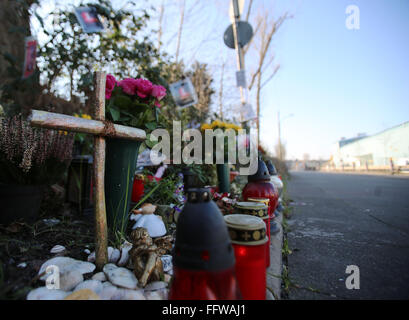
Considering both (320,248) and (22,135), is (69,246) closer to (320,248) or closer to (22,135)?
(22,135)

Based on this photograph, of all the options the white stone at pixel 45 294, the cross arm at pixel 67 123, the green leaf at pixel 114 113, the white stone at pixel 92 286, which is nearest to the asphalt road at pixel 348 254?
the white stone at pixel 92 286

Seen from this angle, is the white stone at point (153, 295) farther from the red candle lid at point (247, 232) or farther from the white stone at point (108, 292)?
the red candle lid at point (247, 232)

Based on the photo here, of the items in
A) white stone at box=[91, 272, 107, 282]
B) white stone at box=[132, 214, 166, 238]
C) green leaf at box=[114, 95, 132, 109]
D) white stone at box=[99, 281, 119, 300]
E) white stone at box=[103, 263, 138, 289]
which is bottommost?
white stone at box=[99, 281, 119, 300]

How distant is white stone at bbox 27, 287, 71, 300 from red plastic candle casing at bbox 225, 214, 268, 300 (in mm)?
609

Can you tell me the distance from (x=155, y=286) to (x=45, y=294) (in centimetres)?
36

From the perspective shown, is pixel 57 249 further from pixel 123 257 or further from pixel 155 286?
pixel 155 286

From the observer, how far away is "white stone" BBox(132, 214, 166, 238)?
4.35ft

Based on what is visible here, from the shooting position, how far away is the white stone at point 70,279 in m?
0.79

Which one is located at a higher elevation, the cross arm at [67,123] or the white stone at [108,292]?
the cross arm at [67,123]

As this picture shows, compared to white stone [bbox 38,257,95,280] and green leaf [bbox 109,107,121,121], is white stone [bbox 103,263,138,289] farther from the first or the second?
green leaf [bbox 109,107,121,121]

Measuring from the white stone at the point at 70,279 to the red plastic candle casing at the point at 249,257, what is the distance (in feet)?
2.00

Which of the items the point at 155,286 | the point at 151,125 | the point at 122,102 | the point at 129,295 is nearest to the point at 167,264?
the point at 155,286

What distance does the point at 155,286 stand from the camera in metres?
0.83

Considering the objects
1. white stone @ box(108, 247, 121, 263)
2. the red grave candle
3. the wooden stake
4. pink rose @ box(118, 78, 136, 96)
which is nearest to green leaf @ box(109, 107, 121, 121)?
pink rose @ box(118, 78, 136, 96)
